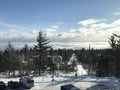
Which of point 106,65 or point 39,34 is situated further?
point 39,34

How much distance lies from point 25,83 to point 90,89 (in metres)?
11.1

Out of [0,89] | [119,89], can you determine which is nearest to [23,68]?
[0,89]

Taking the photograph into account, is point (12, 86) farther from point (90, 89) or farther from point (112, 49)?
point (112, 49)

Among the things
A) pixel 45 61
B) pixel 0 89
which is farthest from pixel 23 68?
pixel 0 89

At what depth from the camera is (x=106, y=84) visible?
43625mm

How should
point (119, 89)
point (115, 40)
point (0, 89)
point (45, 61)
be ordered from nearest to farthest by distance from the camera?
1. point (119, 89)
2. point (0, 89)
3. point (115, 40)
4. point (45, 61)

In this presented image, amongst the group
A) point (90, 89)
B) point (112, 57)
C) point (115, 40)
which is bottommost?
point (90, 89)

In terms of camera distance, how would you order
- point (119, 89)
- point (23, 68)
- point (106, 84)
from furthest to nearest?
1. point (23, 68)
2. point (106, 84)
3. point (119, 89)

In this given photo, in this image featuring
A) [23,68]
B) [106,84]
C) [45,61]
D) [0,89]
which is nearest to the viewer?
[0,89]

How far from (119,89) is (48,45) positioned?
3761 centimetres

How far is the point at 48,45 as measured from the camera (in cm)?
7194

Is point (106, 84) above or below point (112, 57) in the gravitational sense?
below

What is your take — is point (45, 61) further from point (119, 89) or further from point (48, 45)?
point (119, 89)

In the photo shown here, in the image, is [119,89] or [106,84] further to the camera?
[106,84]
